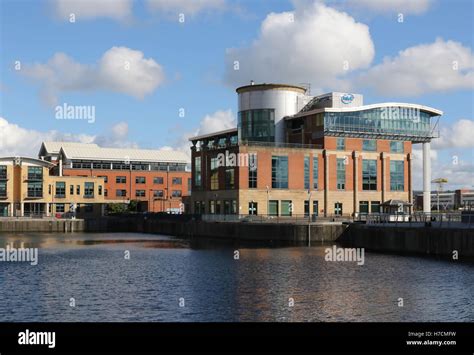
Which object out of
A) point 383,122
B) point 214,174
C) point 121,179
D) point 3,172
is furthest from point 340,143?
point 3,172

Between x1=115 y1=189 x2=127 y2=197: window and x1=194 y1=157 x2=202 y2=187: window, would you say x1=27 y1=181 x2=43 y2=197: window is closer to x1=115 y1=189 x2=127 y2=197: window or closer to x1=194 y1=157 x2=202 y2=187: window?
x1=115 y1=189 x2=127 y2=197: window

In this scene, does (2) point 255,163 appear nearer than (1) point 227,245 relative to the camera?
No

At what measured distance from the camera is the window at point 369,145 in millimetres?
122250

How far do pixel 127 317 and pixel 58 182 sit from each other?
122 metres

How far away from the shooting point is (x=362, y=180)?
12250 centimetres

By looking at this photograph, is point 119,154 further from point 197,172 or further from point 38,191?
point 197,172

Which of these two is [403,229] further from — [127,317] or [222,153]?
[222,153]

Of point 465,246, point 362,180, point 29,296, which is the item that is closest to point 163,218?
point 362,180

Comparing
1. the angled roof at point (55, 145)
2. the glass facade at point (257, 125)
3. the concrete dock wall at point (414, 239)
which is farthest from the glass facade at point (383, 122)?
the angled roof at point (55, 145)

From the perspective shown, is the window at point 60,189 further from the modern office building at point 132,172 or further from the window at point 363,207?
the window at point 363,207

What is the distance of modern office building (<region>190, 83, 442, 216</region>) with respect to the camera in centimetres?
11444

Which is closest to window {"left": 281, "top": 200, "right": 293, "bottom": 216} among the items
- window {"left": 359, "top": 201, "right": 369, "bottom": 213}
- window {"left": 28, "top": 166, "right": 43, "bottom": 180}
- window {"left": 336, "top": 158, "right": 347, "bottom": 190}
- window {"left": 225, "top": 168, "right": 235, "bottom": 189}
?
window {"left": 225, "top": 168, "right": 235, "bottom": 189}

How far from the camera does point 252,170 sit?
114 metres

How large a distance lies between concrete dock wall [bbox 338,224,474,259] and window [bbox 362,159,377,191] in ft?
130
